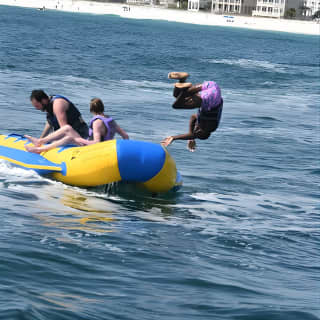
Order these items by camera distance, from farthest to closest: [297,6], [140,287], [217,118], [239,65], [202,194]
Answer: [297,6] < [239,65] < [202,194] < [217,118] < [140,287]

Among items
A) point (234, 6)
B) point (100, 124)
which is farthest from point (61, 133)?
point (234, 6)

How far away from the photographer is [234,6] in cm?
13662

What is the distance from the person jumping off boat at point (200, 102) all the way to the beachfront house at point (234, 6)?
425 feet

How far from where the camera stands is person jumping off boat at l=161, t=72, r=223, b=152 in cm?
873

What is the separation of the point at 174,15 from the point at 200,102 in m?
127

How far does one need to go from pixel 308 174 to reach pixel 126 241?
681cm

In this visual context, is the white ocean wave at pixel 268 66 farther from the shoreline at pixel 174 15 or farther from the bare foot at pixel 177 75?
the shoreline at pixel 174 15

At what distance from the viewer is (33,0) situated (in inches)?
5482

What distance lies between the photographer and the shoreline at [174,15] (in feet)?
406

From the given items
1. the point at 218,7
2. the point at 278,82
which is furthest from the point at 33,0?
the point at 278,82

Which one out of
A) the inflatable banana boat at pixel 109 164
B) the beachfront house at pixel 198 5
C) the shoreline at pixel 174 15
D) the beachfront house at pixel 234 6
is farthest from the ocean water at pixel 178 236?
the beachfront house at pixel 234 6

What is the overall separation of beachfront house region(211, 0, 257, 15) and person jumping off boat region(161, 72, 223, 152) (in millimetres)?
129502

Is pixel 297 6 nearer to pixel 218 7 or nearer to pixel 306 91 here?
pixel 218 7

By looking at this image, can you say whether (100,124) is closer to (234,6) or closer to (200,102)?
(200,102)
